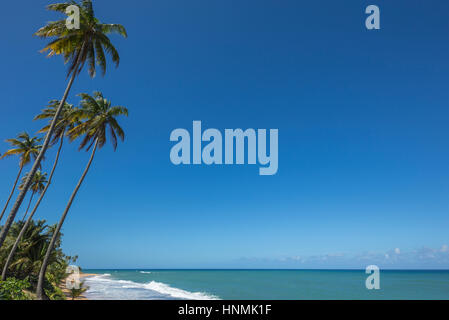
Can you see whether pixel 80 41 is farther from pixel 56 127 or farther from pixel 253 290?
pixel 253 290

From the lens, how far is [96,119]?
18438 mm

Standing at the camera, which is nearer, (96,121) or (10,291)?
(10,291)

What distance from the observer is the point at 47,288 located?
2142 cm

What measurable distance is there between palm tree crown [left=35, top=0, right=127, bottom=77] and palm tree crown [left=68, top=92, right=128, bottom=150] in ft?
12.1

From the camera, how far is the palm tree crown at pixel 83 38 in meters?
13.4

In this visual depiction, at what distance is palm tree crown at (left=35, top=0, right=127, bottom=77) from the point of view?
1343 cm

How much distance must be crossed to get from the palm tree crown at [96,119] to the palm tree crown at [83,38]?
3.69 meters

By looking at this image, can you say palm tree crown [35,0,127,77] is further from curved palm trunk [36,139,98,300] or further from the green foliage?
the green foliage

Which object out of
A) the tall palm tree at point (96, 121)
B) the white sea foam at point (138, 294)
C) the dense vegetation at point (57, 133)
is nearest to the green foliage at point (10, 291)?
the dense vegetation at point (57, 133)

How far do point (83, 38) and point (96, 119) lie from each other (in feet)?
18.7

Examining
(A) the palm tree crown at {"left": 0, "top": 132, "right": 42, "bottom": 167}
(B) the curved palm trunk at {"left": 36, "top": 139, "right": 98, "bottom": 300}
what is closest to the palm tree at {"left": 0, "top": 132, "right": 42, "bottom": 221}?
(A) the palm tree crown at {"left": 0, "top": 132, "right": 42, "bottom": 167}

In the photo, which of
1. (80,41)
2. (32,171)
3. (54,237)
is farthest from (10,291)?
(80,41)
